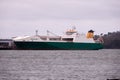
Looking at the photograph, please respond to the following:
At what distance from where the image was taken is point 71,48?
12319cm

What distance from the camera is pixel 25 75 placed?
4306cm

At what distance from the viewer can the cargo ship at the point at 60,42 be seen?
4643 inches

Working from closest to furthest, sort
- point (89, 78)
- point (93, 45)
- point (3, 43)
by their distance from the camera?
point (89, 78) → point (93, 45) → point (3, 43)

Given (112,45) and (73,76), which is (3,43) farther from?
(73,76)

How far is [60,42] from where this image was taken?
4729 inches

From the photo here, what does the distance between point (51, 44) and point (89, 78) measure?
76889 millimetres

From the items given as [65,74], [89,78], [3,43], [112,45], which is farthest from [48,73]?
[112,45]

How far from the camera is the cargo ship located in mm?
117938

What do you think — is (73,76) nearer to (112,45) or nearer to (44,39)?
(44,39)

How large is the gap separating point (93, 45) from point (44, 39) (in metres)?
11.7

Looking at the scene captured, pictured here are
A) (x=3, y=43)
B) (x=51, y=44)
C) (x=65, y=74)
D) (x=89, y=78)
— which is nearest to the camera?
(x=89, y=78)

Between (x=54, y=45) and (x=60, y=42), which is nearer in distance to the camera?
(x=54, y=45)

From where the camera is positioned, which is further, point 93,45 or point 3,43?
point 3,43

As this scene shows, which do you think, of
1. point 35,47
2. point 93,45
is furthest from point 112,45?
point 35,47
